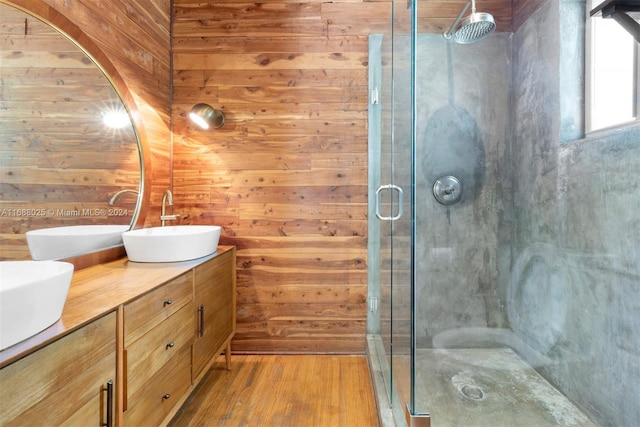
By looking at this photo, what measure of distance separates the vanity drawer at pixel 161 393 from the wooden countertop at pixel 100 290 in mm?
338

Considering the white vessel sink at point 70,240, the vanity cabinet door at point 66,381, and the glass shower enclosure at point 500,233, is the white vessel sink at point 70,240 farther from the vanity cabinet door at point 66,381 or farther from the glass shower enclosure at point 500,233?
the glass shower enclosure at point 500,233

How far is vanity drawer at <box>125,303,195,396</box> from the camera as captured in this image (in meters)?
1.00

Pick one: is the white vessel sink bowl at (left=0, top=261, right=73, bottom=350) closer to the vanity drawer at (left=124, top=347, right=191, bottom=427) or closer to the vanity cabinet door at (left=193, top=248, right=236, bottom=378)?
the vanity drawer at (left=124, top=347, right=191, bottom=427)

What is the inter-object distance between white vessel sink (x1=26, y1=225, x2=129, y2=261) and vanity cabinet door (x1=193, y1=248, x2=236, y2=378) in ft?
1.65

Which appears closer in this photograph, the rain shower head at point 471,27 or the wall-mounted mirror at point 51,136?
the wall-mounted mirror at point 51,136

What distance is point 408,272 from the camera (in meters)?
1.38

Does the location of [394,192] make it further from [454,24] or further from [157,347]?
[157,347]

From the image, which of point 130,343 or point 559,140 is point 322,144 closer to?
point 559,140

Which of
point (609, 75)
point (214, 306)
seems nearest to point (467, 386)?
point (214, 306)

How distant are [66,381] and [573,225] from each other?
2.10 meters

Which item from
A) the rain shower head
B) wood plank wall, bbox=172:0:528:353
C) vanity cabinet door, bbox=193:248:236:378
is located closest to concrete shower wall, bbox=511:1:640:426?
the rain shower head

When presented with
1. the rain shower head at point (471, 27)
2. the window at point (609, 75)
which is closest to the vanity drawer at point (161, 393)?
the window at point (609, 75)

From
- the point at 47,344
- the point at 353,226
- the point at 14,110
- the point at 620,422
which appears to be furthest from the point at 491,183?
the point at 14,110

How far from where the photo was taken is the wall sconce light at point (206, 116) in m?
2.04
